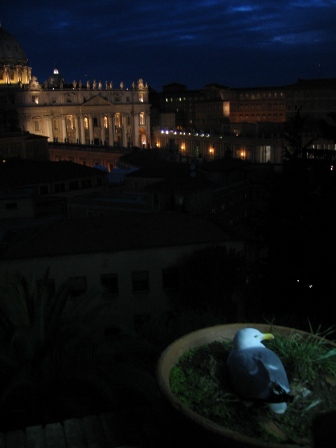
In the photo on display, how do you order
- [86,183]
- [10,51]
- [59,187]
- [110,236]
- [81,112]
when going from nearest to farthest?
[110,236] → [59,187] → [86,183] → [81,112] → [10,51]

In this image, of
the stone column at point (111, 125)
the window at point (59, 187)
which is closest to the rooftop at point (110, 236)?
the window at point (59, 187)

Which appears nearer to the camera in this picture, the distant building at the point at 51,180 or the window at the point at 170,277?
the window at the point at 170,277

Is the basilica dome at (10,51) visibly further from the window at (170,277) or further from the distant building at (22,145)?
the window at (170,277)

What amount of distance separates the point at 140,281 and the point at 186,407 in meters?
13.4

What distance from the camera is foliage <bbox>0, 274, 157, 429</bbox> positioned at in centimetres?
704

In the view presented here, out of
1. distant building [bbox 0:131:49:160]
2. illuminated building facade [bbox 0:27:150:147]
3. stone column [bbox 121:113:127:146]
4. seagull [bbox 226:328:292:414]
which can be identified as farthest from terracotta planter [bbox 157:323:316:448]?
stone column [bbox 121:113:127:146]

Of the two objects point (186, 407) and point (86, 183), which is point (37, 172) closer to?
point (86, 183)

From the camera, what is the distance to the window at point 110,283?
54.1ft

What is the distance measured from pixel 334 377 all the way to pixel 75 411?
12.1 ft

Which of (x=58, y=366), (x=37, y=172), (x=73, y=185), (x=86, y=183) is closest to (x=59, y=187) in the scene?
(x=73, y=185)

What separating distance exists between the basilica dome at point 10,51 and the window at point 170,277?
112796mm

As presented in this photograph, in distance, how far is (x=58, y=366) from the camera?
7633 mm

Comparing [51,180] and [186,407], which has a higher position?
[186,407]

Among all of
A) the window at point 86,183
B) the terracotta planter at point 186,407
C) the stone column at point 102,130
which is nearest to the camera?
the terracotta planter at point 186,407
